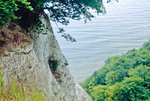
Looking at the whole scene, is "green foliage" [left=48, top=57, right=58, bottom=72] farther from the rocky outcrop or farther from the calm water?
the calm water

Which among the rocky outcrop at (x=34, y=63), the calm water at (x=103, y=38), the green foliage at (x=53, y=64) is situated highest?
the rocky outcrop at (x=34, y=63)

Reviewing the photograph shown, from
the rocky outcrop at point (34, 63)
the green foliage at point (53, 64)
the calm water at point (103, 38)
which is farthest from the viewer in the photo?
the calm water at point (103, 38)

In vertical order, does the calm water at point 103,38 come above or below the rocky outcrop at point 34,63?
below

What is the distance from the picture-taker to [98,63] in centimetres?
3616

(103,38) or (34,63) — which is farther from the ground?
(34,63)

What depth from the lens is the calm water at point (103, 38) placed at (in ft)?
116

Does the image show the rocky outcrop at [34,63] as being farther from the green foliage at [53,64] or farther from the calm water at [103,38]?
the calm water at [103,38]

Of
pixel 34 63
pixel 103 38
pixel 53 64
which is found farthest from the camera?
pixel 103 38

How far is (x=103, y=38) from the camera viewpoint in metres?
48.4

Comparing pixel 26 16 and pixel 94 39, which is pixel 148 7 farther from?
pixel 26 16

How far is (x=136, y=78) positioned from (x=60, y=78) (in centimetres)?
1191

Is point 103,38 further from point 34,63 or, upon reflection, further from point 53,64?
point 34,63

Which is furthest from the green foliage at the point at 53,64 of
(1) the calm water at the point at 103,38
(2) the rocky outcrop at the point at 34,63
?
(1) the calm water at the point at 103,38

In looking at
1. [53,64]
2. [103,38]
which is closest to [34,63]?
[53,64]
